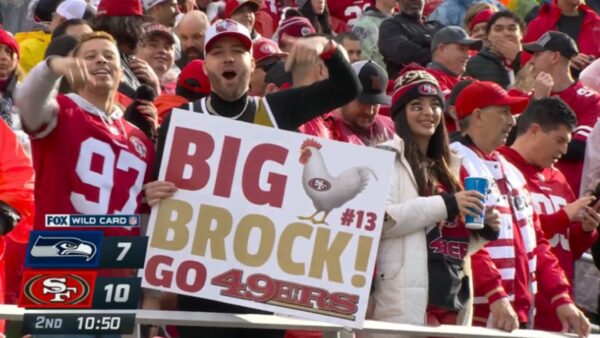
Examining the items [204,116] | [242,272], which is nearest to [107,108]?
[204,116]

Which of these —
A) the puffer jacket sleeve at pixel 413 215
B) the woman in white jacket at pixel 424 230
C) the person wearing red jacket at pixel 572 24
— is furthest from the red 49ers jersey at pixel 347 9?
the puffer jacket sleeve at pixel 413 215

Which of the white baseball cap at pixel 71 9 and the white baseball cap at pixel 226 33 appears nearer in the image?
the white baseball cap at pixel 226 33

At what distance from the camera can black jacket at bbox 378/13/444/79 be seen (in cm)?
1291

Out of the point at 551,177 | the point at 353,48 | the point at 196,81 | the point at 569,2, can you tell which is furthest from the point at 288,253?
the point at 569,2

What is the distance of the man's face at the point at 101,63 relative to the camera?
737cm

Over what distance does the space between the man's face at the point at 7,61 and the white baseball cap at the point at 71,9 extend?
2030 millimetres

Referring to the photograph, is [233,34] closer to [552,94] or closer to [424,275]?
[424,275]

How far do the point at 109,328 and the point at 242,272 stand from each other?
717 mm

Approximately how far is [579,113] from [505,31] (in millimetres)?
1864

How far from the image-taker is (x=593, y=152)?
10617mm

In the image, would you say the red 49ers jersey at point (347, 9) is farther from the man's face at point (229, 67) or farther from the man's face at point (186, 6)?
the man's face at point (229, 67)

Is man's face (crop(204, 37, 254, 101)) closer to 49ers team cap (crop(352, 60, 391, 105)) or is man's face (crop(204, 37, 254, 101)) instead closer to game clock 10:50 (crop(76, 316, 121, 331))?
49ers team cap (crop(352, 60, 391, 105))

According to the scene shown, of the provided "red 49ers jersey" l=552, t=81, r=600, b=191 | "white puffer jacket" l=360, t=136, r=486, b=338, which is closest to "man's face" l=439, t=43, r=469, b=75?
"red 49ers jersey" l=552, t=81, r=600, b=191

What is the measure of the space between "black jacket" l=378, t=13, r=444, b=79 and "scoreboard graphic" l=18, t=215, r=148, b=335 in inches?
261
